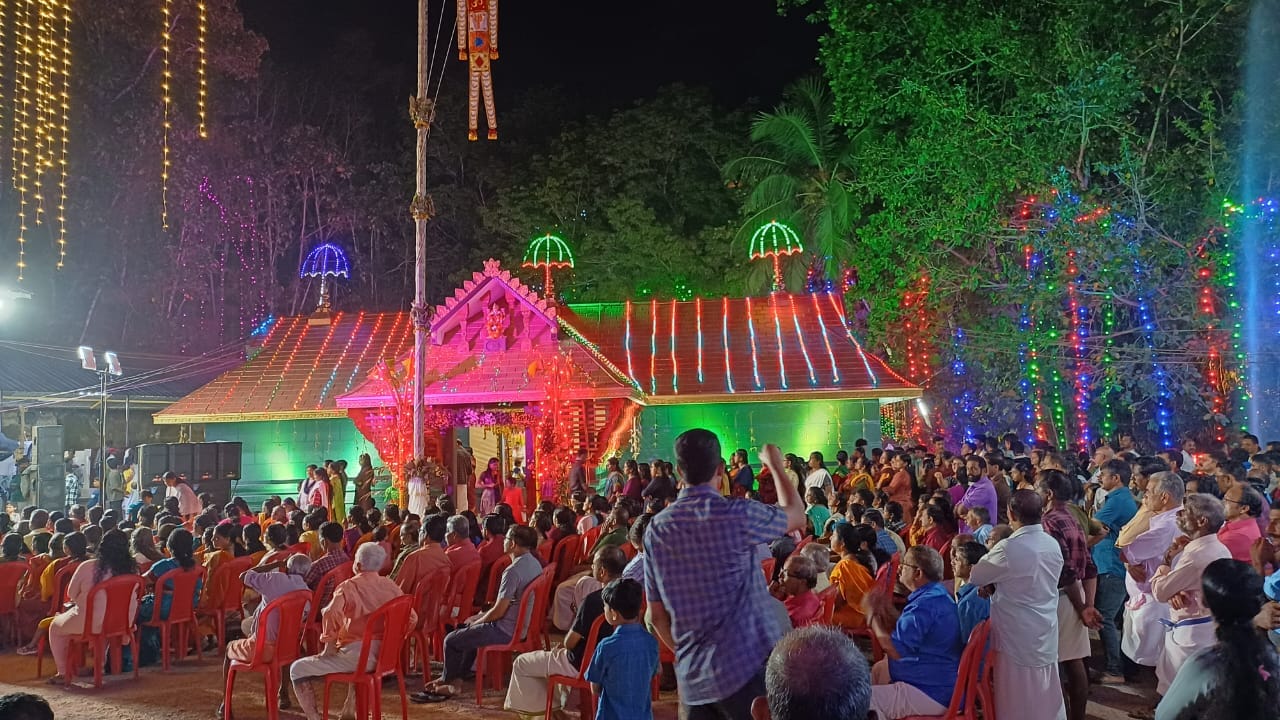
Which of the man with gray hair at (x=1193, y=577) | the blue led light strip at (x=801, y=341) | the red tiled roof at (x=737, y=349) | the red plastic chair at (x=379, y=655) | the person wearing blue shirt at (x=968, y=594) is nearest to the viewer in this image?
the man with gray hair at (x=1193, y=577)

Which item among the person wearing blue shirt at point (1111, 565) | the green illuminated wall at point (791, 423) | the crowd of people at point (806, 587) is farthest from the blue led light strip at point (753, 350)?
the person wearing blue shirt at point (1111, 565)

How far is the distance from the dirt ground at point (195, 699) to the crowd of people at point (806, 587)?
0.26 metres

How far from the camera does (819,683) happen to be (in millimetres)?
2236

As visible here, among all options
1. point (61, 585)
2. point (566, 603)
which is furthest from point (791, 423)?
point (61, 585)

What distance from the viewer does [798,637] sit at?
2342 millimetres

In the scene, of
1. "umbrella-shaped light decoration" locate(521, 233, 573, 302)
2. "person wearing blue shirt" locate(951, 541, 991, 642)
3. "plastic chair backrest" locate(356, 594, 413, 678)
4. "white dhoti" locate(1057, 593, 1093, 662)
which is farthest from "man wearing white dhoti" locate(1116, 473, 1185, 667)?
"umbrella-shaped light decoration" locate(521, 233, 573, 302)

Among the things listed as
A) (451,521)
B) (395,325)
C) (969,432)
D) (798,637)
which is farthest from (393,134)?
(798,637)

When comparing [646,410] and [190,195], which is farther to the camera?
[190,195]

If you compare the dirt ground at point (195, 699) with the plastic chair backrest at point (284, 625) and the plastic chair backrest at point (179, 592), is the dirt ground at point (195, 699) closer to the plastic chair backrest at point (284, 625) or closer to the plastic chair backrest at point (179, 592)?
the plastic chair backrest at point (179, 592)

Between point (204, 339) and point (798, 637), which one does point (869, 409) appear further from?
point (204, 339)

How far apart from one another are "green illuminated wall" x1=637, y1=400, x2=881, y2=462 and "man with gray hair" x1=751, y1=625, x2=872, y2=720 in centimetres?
1621

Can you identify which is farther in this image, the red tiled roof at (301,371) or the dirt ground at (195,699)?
the red tiled roof at (301,371)

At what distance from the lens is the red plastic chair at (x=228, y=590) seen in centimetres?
959

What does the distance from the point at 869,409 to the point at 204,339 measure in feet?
78.6
